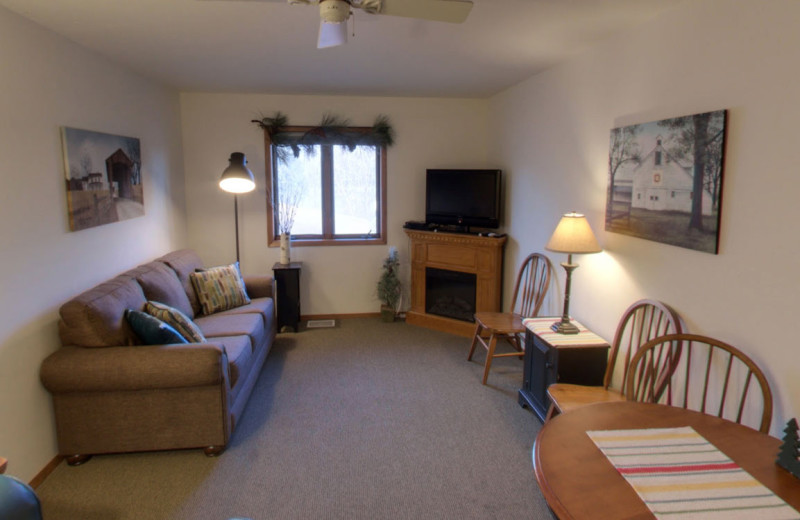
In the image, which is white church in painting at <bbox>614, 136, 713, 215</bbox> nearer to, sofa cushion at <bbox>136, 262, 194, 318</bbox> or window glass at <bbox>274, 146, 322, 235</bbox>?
sofa cushion at <bbox>136, 262, 194, 318</bbox>

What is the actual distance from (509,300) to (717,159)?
9.27 ft

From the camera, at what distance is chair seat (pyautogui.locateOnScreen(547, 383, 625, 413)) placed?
2520mm

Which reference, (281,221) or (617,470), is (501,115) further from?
(617,470)

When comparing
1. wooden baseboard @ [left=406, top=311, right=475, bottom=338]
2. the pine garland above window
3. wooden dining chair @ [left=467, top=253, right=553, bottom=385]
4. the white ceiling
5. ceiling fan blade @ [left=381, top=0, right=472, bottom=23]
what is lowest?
wooden baseboard @ [left=406, top=311, right=475, bottom=338]

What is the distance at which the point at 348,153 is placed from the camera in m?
5.25

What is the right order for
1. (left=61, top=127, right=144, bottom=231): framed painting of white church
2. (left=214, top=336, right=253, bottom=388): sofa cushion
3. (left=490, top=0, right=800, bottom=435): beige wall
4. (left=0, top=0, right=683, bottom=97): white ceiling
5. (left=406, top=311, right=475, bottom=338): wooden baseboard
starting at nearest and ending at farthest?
(left=490, top=0, right=800, bottom=435): beige wall
(left=0, top=0, right=683, bottom=97): white ceiling
(left=61, top=127, right=144, bottom=231): framed painting of white church
(left=214, top=336, right=253, bottom=388): sofa cushion
(left=406, top=311, right=475, bottom=338): wooden baseboard

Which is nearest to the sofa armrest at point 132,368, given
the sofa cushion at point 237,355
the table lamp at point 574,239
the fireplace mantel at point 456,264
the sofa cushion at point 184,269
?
the sofa cushion at point 237,355

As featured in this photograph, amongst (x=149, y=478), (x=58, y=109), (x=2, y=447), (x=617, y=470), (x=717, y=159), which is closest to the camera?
(x=617, y=470)

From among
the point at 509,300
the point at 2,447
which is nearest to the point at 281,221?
the point at 509,300

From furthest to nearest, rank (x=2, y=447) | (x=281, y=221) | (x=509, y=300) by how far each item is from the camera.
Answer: (x=281, y=221) < (x=509, y=300) < (x=2, y=447)

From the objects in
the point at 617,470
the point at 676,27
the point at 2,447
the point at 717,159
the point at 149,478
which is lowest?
the point at 149,478

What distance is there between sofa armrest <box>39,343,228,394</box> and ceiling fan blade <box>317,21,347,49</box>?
5.57 ft

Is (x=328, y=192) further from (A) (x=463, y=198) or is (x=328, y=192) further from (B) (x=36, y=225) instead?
(B) (x=36, y=225)

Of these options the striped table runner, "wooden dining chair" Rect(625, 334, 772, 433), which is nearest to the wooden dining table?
the striped table runner
